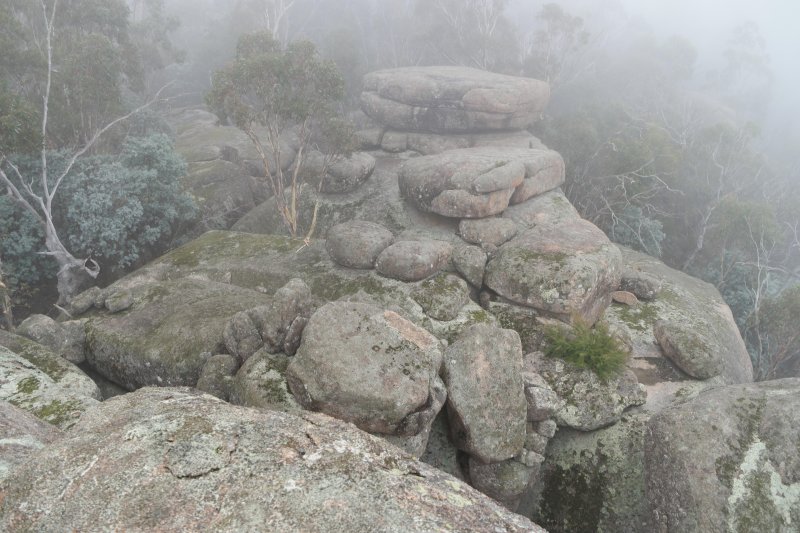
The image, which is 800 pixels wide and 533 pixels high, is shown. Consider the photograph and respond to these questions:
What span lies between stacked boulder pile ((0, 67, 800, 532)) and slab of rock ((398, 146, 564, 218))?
0.12m

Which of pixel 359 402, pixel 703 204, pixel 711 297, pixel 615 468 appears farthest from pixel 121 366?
pixel 703 204

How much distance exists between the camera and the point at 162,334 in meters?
14.6

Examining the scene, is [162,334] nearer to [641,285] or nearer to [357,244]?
[357,244]

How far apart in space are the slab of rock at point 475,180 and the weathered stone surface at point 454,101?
806 centimetres

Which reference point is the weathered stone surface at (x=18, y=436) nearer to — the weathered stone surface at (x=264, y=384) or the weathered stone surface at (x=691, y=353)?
the weathered stone surface at (x=264, y=384)

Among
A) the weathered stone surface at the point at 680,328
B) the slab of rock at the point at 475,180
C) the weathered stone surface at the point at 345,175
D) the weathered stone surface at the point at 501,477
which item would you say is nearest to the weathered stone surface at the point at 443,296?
the slab of rock at the point at 475,180

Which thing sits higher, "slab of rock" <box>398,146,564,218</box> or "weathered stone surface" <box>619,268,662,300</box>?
"slab of rock" <box>398,146,564,218</box>

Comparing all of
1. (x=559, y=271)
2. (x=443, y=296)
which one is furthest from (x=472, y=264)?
(x=559, y=271)

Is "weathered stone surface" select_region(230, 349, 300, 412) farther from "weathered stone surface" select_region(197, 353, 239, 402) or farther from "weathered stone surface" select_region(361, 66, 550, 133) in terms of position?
"weathered stone surface" select_region(361, 66, 550, 133)

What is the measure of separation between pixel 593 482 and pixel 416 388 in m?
6.33

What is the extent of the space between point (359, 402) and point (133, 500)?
216 inches

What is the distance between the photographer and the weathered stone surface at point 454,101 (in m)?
32.5

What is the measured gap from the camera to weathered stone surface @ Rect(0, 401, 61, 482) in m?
6.95

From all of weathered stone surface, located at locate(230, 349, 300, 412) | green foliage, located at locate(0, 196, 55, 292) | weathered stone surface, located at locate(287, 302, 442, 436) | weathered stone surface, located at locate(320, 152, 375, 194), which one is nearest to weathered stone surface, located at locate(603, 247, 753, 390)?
weathered stone surface, located at locate(287, 302, 442, 436)
